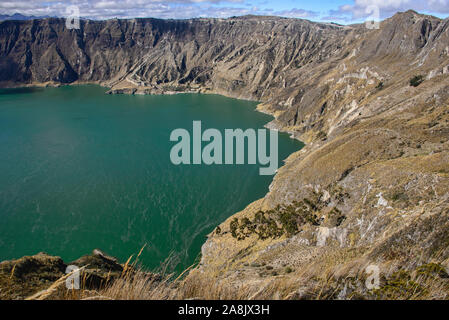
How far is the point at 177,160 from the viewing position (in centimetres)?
5838

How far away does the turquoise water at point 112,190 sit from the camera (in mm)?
35562

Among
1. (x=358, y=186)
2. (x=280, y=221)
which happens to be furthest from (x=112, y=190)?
(x=358, y=186)

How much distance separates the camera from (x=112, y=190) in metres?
47.0
